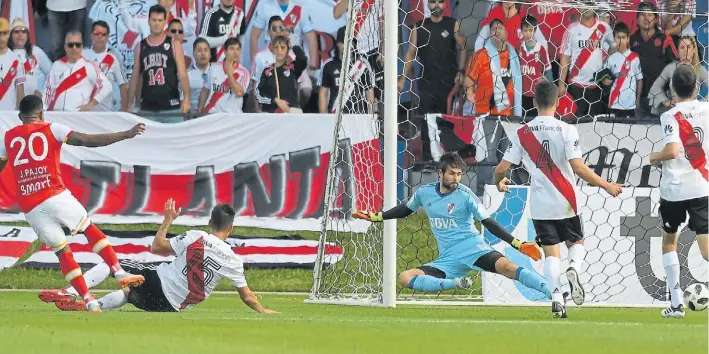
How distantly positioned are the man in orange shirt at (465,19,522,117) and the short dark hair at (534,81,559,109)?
5.53m

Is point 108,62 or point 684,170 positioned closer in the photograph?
point 684,170

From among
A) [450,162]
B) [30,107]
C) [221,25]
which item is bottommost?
[450,162]

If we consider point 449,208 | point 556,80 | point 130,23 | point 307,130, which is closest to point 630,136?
point 556,80

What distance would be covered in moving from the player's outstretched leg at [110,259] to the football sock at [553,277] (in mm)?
3248

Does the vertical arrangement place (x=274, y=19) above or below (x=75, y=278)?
above

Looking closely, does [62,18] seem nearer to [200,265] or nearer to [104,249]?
[104,249]

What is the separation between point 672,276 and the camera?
11.4 m

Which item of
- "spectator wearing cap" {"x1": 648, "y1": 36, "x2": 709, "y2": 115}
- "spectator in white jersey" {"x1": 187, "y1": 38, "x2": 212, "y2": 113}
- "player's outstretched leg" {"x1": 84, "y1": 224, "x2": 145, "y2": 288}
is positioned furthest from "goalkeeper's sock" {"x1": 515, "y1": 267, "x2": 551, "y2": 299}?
"spectator in white jersey" {"x1": 187, "y1": 38, "x2": 212, "y2": 113}

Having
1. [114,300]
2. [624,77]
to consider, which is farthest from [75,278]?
[624,77]

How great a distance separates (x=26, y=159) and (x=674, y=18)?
883 cm

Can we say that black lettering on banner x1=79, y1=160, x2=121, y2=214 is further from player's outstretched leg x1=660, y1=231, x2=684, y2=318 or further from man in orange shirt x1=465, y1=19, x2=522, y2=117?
player's outstretched leg x1=660, y1=231, x2=684, y2=318

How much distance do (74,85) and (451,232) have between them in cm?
772

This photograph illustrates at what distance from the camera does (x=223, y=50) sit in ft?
62.3

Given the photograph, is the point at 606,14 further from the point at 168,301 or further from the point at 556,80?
the point at 168,301
